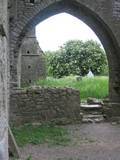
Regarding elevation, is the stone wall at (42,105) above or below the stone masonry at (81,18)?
below

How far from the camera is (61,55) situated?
37094 mm

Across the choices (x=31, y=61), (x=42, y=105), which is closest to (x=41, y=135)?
(x=42, y=105)

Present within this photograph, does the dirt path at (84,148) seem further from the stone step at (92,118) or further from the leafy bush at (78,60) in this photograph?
the leafy bush at (78,60)

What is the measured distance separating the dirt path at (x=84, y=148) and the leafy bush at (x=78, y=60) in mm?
23701

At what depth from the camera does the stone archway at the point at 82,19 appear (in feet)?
41.7

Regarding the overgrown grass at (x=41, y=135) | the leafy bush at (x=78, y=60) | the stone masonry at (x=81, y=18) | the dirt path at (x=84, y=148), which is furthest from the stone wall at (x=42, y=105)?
the leafy bush at (x=78, y=60)

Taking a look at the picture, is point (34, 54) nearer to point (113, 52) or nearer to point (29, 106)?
point (113, 52)

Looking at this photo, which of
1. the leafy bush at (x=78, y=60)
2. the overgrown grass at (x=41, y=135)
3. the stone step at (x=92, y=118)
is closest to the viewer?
the overgrown grass at (x=41, y=135)

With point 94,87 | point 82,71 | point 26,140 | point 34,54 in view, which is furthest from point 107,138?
point 82,71

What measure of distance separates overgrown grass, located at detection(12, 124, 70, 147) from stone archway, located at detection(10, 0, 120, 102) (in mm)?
1696

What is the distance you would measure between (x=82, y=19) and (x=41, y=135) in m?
5.09

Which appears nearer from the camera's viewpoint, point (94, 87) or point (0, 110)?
point (0, 110)

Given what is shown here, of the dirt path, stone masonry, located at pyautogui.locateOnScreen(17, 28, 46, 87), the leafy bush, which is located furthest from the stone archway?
the leafy bush

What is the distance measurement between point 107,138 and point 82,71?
25.1 meters
